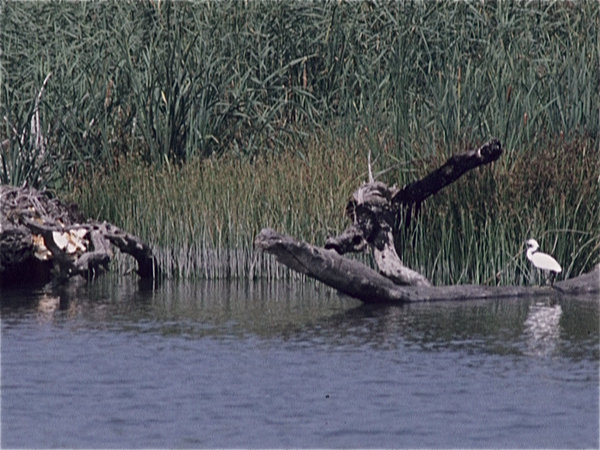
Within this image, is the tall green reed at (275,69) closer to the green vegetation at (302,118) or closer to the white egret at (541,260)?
the green vegetation at (302,118)

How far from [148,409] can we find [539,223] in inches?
250

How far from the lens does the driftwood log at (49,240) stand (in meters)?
14.1

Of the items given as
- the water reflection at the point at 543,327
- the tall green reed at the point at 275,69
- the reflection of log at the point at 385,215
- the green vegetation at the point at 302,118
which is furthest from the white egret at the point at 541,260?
the tall green reed at the point at 275,69

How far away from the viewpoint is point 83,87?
16688 mm

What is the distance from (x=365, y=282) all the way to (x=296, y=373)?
3061 mm

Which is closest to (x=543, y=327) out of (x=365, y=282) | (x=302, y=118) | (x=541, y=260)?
(x=541, y=260)

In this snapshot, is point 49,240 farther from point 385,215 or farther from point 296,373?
point 296,373

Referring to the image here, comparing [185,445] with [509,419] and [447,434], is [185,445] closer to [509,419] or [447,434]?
[447,434]

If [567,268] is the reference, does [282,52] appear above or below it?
above

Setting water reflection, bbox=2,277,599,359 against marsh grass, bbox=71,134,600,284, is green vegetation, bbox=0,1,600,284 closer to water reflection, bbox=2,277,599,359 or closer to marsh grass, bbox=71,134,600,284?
marsh grass, bbox=71,134,600,284

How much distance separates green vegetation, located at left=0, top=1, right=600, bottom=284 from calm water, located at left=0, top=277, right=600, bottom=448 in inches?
49.1

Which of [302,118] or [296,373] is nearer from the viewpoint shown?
[296,373]

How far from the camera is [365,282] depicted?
12.3 metres

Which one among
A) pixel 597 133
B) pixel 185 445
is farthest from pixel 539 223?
pixel 185 445
